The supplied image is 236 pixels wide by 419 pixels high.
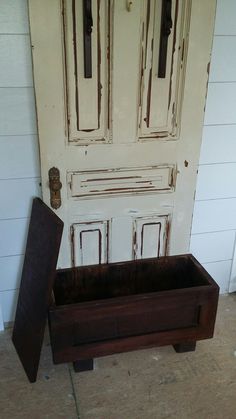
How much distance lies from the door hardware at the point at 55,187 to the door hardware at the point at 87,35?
445 mm

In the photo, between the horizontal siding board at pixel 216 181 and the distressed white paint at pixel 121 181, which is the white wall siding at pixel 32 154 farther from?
the distressed white paint at pixel 121 181

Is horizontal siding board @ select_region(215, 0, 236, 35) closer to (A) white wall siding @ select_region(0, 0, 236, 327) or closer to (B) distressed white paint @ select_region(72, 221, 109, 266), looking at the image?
(A) white wall siding @ select_region(0, 0, 236, 327)

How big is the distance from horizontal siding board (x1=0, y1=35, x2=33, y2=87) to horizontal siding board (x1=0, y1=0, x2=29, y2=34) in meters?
0.03

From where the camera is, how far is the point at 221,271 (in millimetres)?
2311

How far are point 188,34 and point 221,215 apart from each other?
0.96 metres

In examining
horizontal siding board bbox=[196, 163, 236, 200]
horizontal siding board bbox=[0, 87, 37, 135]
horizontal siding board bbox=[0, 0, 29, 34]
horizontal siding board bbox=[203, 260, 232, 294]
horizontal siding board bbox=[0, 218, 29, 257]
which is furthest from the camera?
horizontal siding board bbox=[203, 260, 232, 294]

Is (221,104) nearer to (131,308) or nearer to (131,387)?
(131,308)

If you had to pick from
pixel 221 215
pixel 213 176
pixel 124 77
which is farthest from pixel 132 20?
pixel 221 215

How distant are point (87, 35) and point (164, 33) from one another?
0.33m

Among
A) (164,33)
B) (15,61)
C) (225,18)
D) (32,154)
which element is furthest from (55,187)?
(225,18)

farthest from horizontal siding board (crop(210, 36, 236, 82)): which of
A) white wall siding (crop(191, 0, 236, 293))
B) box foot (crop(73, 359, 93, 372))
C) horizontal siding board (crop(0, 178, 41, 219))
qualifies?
box foot (crop(73, 359, 93, 372))

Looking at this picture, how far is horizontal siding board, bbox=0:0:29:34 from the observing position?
4.91 ft

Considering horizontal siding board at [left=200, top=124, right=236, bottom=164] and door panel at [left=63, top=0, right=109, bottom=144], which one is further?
horizontal siding board at [left=200, top=124, right=236, bottom=164]

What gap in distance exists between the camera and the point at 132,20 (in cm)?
160
